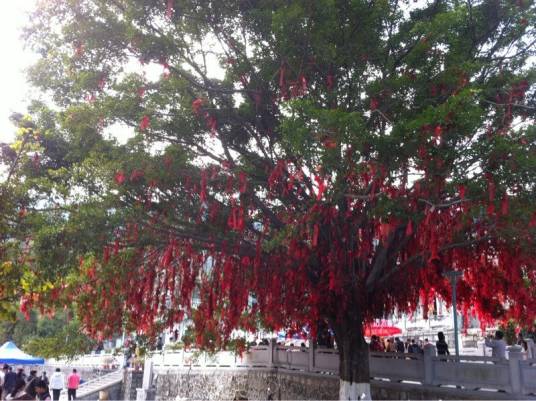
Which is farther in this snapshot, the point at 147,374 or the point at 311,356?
the point at 147,374

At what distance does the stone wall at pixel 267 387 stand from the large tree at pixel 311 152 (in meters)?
1.45

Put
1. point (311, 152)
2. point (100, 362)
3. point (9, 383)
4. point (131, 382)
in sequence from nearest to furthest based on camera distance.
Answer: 1. point (311, 152)
2. point (9, 383)
3. point (131, 382)
4. point (100, 362)

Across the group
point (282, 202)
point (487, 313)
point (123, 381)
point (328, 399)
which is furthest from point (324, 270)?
point (123, 381)

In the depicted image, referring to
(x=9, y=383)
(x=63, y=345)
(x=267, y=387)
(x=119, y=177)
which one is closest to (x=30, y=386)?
(x=63, y=345)

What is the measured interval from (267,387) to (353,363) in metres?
7.60

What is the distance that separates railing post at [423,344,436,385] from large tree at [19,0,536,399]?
1333mm

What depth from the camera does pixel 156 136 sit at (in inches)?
420

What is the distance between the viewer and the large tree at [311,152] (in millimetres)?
8414

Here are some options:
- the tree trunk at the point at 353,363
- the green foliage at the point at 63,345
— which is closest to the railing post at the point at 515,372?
the tree trunk at the point at 353,363

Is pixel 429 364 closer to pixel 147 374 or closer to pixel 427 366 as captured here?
pixel 427 366

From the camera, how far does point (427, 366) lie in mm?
11430

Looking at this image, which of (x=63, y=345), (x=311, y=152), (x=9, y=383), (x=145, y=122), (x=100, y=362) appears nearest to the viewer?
(x=311, y=152)

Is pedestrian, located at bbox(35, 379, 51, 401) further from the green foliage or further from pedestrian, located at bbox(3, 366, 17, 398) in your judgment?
pedestrian, located at bbox(3, 366, 17, 398)

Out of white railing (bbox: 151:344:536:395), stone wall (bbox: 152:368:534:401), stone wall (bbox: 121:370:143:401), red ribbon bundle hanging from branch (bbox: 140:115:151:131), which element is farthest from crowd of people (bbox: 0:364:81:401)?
white railing (bbox: 151:344:536:395)
